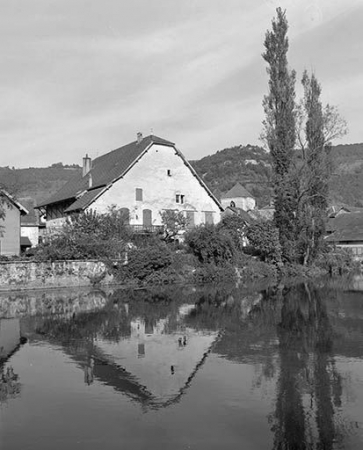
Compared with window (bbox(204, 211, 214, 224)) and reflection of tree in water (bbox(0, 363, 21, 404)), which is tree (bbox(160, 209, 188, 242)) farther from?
reflection of tree in water (bbox(0, 363, 21, 404))

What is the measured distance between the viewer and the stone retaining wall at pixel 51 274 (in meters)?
31.9

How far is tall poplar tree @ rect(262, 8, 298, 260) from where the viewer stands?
4375 centimetres

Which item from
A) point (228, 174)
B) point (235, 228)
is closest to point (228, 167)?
point (228, 174)

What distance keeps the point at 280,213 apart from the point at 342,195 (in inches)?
3926

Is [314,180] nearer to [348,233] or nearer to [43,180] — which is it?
[348,233]

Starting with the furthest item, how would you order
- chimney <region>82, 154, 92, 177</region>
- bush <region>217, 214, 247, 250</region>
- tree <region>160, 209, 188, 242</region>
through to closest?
1. chimney <region>82, 154, 92, 177</region>
2. bush <region>217, 214, 247, 250</region>
3. tree <region>160, 209, 188, 242</region>

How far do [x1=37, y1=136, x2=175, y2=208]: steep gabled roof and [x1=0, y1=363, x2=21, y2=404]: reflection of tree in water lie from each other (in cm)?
3317

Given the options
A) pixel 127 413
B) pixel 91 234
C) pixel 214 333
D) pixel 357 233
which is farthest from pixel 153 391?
pixel 357 233

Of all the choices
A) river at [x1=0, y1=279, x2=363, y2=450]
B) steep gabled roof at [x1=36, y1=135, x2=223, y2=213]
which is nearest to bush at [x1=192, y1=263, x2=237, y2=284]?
steep gabled roof at [x1=36, y1=135, x2=223, y2=213]

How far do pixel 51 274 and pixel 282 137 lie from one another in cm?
2266

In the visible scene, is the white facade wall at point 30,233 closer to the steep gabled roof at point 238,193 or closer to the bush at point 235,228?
the bush at point 235,228

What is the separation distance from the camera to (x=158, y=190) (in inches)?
1844

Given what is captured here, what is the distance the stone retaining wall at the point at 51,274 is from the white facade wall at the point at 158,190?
32.5 feet

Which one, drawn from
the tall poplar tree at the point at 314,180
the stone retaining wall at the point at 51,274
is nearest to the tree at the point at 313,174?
the tall poplar tree at the point at 314,180
